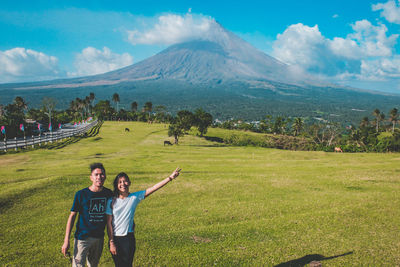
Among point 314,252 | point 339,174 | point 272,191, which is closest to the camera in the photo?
point 314,252

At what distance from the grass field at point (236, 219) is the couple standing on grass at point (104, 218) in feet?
7.89

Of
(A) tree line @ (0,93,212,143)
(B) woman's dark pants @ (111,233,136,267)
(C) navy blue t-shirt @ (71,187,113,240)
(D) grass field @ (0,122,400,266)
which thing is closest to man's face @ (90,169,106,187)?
(C) navy blue t-shirt @ (71,187,113,240)

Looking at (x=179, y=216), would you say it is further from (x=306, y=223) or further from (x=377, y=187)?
(x=377, y=187)

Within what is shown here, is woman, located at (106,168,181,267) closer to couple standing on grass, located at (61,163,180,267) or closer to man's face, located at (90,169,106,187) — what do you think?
couple standing on grass, located at (61,163,180,267)

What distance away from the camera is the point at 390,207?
11352 mm

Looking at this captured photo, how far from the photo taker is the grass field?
25.1 ft

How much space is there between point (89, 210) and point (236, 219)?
22.8ft

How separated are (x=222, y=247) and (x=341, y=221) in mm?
5407

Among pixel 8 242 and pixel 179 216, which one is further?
pixel 179 216

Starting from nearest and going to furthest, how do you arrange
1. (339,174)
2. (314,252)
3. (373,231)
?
(314,252) < (373,231) < (339,174)

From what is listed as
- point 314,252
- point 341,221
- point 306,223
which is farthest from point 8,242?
point 341,221

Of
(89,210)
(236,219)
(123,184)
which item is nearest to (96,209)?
(89,210)

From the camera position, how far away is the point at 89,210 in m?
5.25

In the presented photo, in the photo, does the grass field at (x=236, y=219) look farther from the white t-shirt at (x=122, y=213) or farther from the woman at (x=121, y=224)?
the white t-shirt at (x=122, y=213)
